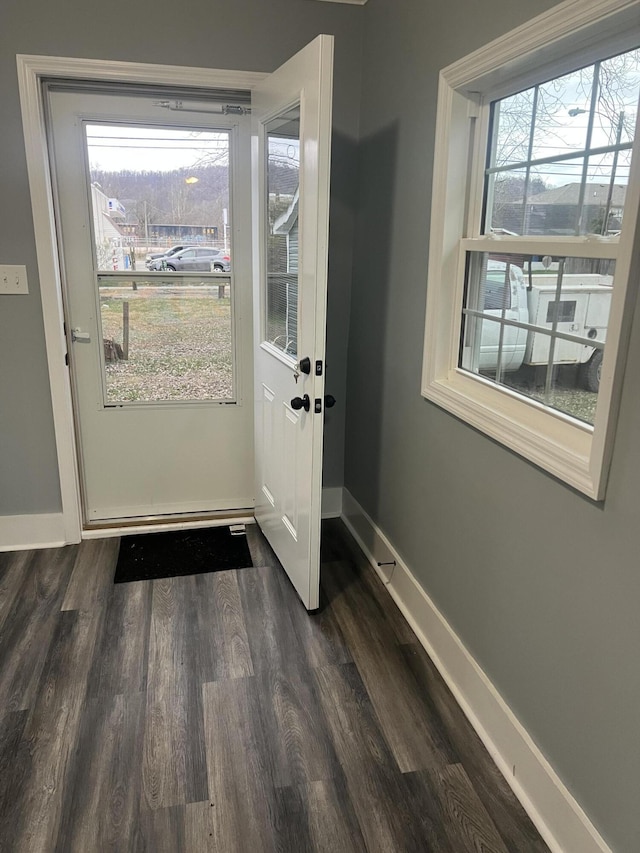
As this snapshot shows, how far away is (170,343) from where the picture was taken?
3.02m

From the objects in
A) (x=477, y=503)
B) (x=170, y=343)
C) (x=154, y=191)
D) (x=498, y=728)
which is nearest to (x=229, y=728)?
(x=498, y=728)

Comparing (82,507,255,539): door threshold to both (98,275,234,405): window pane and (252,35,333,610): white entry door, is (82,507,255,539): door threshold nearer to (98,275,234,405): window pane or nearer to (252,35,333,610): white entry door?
(252,35,333,610): white entry door

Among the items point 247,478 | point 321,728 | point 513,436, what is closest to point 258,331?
point 247,478

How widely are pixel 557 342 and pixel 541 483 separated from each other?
39cm

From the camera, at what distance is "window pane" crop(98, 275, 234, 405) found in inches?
115

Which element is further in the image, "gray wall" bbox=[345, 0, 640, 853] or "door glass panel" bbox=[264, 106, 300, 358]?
"door glass panel" bbox=[264, 106, 300, 358]

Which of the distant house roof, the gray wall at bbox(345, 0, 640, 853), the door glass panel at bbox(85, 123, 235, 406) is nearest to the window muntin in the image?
the distant house roof

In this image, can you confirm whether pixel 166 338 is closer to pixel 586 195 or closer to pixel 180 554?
pixel 180 554

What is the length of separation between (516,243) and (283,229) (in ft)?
3.48

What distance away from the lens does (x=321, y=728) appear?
6.26 feet

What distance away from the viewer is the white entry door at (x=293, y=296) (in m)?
2.08

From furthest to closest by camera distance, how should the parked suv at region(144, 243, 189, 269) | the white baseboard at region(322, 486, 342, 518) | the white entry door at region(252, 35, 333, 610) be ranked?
the white baseboard at region(322, 486, 342, 518) → the parked suv at region(144, 243, 189, 269) → the white entry door at region(252, 35, 333, 610)

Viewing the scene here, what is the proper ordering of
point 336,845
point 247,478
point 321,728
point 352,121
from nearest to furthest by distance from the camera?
point 336,845 < point 321,728 < point 352,121 < point 247,478

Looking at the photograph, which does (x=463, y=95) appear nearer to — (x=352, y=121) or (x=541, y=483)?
(x=352, y=121)
